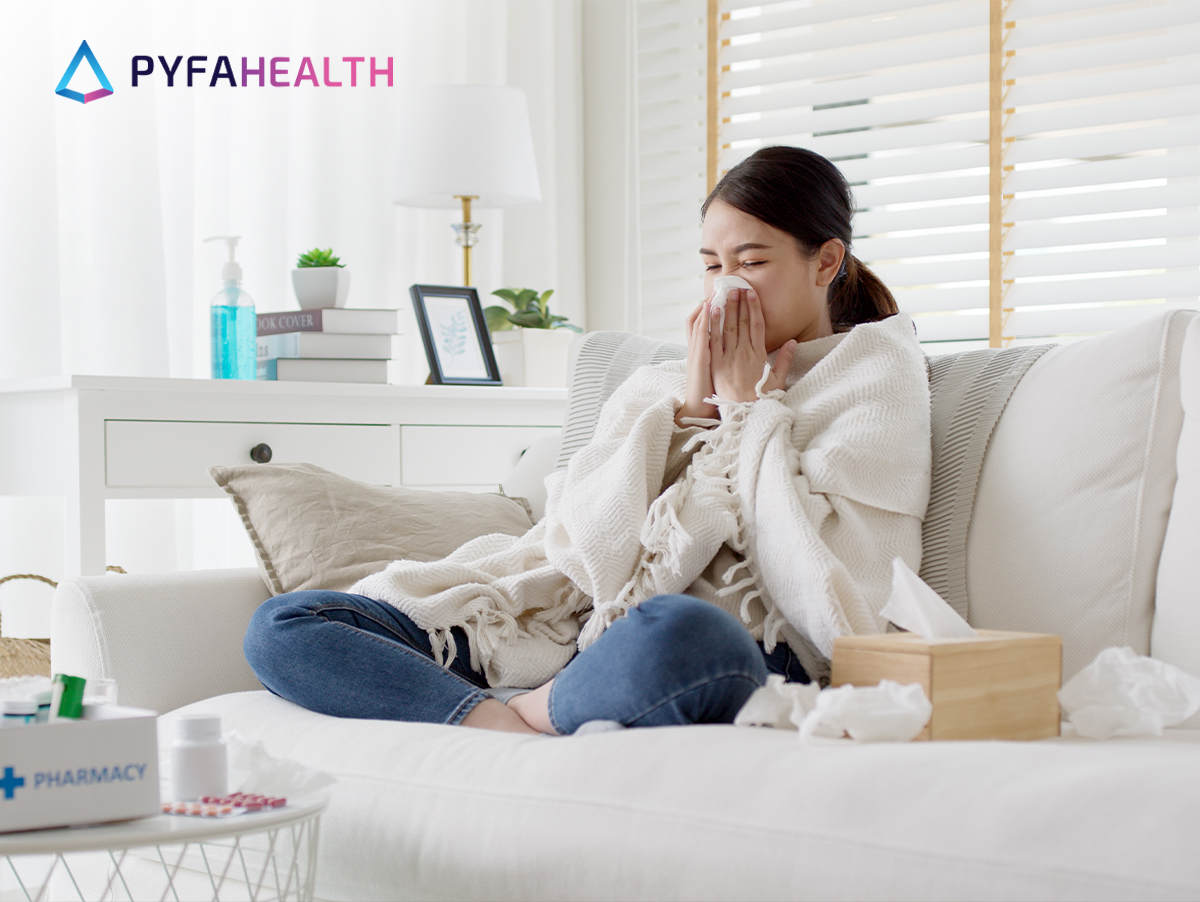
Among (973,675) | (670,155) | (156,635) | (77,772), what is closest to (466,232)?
(670,155)

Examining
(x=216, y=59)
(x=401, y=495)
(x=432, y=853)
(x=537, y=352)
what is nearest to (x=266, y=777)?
(x=432, y=853)

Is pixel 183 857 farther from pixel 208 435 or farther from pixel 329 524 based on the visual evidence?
pixel 208 435

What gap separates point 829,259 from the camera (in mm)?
1545

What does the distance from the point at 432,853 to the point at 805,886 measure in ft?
1.04

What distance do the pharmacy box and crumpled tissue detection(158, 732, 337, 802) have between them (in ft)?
0.23

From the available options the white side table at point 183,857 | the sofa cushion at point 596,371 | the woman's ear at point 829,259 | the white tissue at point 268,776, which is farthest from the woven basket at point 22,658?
the woman's ear at point 829,259

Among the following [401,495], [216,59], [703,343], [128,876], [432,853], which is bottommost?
[128,876]

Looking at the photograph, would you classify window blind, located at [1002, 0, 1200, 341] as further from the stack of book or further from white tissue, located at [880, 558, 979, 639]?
white tissue, located at [880, 558, 979, 639]

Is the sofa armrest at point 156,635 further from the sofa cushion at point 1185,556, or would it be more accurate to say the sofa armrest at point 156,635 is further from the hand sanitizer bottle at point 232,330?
the sofa cushion at point 1185,556

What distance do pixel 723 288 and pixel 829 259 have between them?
0.15 metres

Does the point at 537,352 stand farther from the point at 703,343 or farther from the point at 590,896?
the point at 590,896

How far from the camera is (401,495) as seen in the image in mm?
1637

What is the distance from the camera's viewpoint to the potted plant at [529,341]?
99.1 inches

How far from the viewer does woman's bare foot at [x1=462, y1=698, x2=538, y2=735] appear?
A: 47.3 inches
